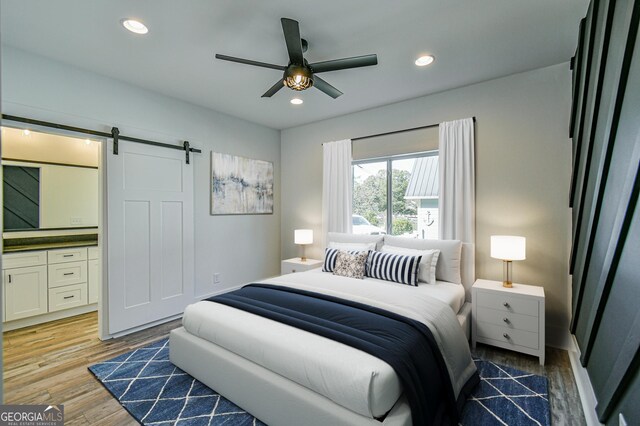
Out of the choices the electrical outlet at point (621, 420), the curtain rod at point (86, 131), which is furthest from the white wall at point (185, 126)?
the electrical outlet at point (621, 420)

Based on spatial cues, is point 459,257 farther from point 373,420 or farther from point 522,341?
point 373,420

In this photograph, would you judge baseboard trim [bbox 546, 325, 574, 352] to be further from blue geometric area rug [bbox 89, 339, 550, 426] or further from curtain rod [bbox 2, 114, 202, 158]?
curtain rod [bbox 2, 114, 202, 158]

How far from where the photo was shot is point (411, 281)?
10.5 feet

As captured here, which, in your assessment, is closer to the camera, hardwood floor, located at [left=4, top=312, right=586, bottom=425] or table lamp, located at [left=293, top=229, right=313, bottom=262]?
hardwood floor, located at [left=4, top=312, right=586, bottom=425]

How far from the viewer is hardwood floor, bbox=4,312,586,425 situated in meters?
2.22

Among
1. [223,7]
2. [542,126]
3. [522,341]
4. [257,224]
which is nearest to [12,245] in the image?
[257,224]

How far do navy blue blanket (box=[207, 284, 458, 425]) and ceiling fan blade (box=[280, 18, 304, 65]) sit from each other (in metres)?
1.87

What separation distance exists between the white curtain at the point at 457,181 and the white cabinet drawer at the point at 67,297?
4.42m

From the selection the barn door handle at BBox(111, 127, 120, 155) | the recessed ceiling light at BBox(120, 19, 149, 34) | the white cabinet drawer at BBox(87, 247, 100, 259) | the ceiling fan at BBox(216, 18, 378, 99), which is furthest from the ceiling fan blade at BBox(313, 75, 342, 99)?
the white cabinet drawer at BBox(87, 247, 100, 259)

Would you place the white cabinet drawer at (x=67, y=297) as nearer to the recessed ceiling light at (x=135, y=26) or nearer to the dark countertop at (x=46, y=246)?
the dark countertop at (x=46, y=246)

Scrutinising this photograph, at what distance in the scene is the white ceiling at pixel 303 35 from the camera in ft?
7.50

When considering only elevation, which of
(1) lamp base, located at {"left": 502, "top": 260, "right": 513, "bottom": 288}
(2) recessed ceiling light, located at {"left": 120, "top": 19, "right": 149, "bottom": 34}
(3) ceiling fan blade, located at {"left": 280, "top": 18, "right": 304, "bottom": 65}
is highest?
(2) recessed ceiling light, located at {"left": 120, "top": 19, "right": 149, "bottom": 34}

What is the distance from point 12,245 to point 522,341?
213 inches

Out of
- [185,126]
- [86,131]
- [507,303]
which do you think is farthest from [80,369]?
[507,303]
